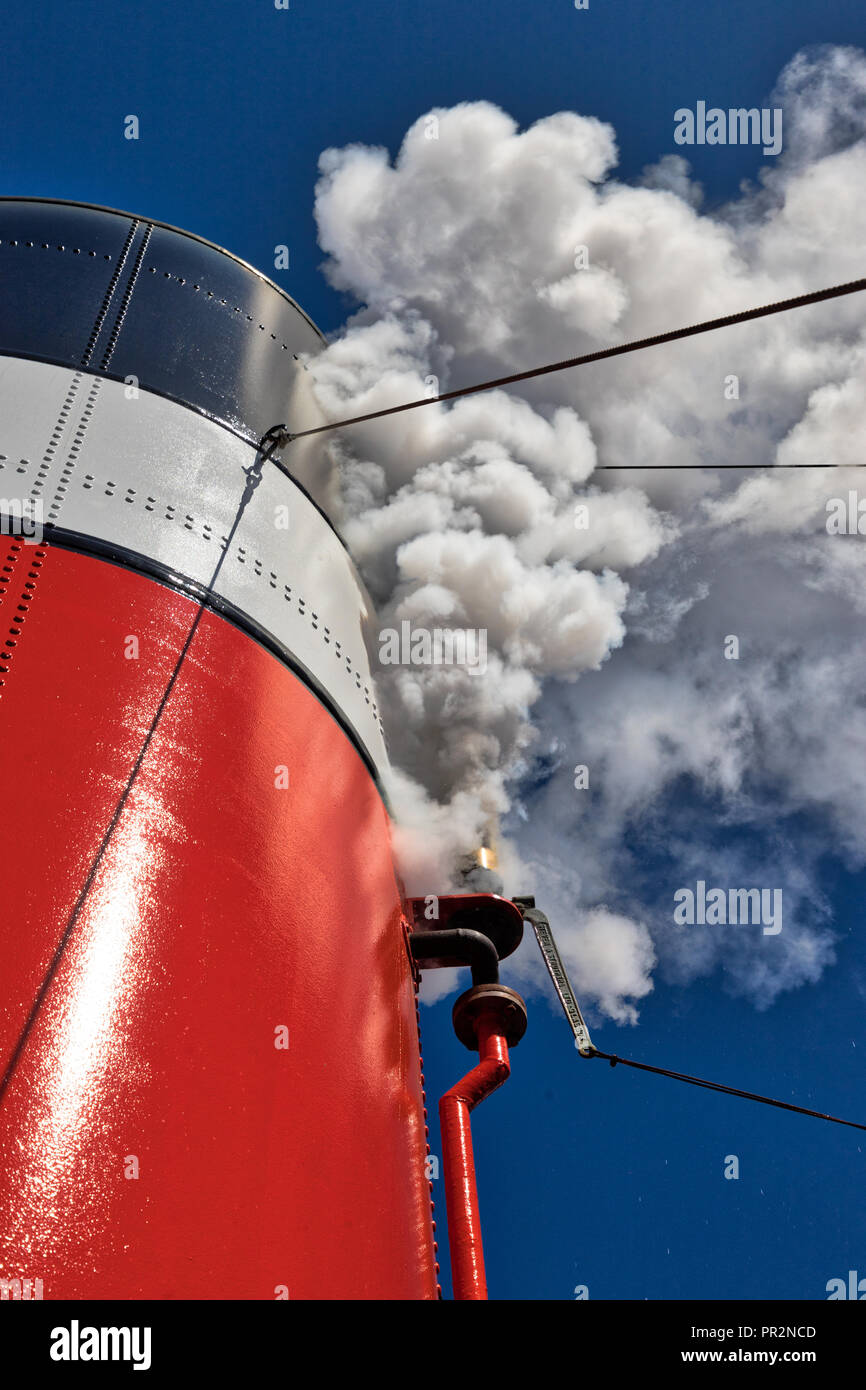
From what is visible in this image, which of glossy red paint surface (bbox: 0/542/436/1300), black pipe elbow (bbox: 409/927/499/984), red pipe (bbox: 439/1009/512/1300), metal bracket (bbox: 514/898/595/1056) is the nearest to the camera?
glossy red paint surface (bbox: 0/542/436/1300)

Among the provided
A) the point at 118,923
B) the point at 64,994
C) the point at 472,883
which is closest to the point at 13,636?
the point at 118,923

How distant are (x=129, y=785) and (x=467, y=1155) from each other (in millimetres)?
3085

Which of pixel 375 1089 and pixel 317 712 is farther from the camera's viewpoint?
pixel 317 712

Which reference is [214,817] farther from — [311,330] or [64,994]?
[311,330]

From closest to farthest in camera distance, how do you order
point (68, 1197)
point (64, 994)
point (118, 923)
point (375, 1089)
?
point (68, 1197) → point (64, 994) → point (118, 923) → point (375, 1089)

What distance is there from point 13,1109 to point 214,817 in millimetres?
1599

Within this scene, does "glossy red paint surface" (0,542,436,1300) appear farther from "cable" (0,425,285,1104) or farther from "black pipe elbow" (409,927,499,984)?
"black pipe elbow" (409,927,499,984)

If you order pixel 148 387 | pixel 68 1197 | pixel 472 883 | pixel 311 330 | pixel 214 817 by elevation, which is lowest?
pixel 68 1197

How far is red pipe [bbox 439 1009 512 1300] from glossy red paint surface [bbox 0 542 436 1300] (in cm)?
38

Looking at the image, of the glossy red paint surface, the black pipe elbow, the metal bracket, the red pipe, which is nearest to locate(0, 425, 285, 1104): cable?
the glossy red paint surface

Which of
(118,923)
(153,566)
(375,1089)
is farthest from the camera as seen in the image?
(153,566)

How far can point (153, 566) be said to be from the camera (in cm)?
523

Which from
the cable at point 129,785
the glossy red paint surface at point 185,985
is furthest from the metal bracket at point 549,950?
the cable at point 129,785

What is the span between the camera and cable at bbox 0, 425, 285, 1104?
314 cm
